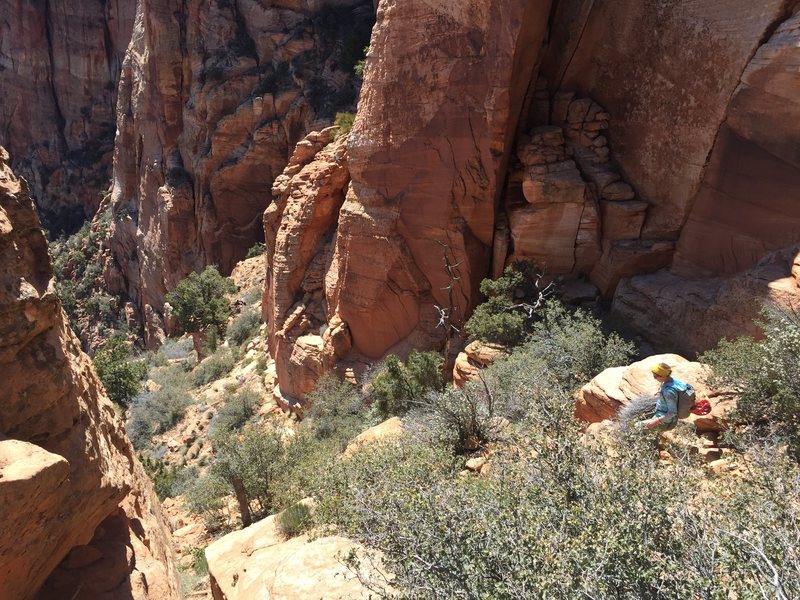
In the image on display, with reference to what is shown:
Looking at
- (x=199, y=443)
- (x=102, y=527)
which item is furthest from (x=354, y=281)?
(x=102, y=527)

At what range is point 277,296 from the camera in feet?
57.6

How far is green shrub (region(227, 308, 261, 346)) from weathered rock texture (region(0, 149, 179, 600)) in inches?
662

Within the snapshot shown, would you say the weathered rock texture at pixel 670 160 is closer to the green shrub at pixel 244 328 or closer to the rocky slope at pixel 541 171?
the rocky slope at pixel 541 171

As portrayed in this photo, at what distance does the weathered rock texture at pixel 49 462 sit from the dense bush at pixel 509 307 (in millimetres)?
8070

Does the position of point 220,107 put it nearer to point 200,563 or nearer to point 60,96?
point 200,563

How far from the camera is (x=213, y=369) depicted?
21.2 m

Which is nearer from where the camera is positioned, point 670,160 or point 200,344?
point 670,160

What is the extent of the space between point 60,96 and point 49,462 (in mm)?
54267

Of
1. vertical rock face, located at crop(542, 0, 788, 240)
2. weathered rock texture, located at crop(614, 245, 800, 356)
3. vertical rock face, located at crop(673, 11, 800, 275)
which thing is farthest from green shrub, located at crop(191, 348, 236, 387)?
vertical rock face, located at crop(673, 11, 800, 275)

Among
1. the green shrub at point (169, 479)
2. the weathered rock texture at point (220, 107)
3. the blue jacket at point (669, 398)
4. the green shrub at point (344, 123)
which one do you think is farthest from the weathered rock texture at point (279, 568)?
the weathered rock texture at point (220, 107)

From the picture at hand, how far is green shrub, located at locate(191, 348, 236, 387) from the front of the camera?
69.0 ft

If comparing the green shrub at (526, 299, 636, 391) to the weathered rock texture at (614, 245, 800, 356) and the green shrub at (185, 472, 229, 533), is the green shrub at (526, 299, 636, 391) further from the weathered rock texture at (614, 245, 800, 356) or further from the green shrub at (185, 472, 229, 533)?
the green shrub at (185, 472, 229, 533)

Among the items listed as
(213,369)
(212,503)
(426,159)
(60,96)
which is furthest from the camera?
(60,96)

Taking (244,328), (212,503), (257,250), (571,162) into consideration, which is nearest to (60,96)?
(257,250)
